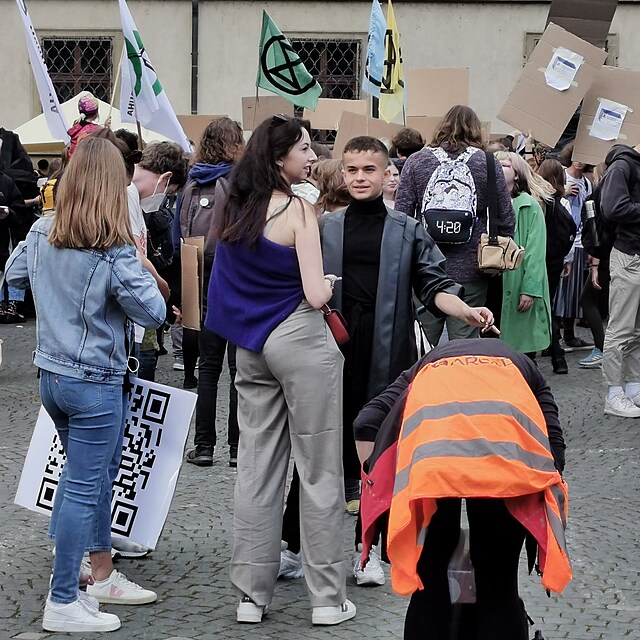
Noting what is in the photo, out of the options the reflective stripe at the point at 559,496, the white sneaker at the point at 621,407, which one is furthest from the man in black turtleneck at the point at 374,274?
the white sneaker at the point at 621,407

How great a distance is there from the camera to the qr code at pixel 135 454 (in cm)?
532

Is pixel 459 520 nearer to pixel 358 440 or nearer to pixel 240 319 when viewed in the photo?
pixel 358 440

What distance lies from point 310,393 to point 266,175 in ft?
2.66

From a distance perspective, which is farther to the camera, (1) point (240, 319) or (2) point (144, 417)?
(2) point (144, 417)

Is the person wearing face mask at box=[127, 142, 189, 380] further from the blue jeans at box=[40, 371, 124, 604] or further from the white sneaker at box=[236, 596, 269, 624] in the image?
the white sneaker at box=[236, 596, 269, 624]

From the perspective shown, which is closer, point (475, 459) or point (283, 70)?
point (475, 459)

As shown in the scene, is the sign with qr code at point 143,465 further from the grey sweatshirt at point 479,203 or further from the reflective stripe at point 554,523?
the grey sweatshirt at point 479,203

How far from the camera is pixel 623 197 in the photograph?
856 cm

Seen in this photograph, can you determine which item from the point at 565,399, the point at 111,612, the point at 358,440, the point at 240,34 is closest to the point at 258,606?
the point at 111,612

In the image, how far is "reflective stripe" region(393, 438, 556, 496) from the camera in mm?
3355

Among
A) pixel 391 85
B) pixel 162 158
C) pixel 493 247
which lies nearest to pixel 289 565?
pixel 493 247

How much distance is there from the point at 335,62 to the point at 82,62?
13.2 feet

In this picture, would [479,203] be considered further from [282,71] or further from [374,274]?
[282,71]

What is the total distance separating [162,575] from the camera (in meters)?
5.42
